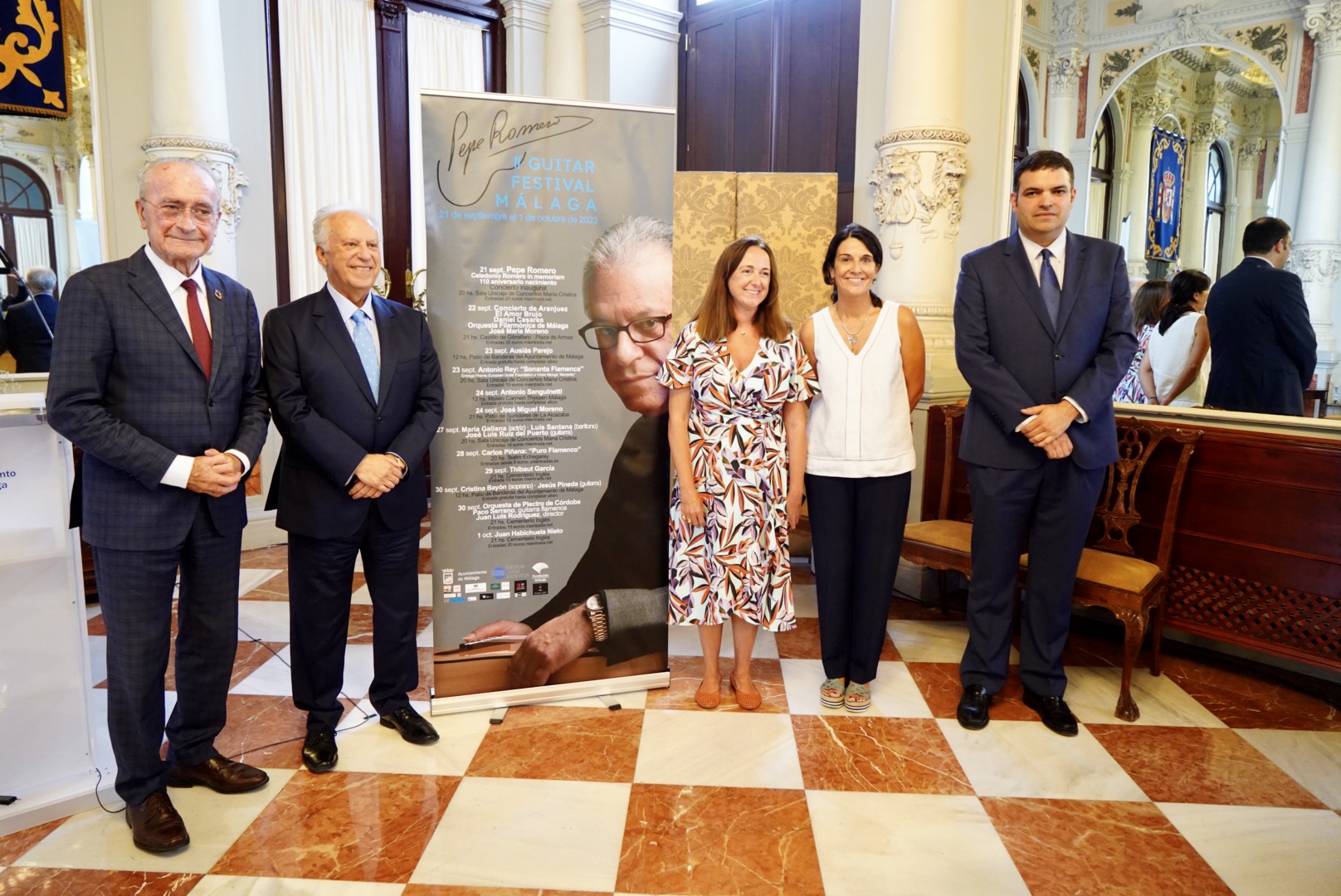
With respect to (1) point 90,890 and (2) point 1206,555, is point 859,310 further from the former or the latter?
(1) point 90,890

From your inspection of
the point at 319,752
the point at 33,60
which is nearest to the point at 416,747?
the point at 319,752

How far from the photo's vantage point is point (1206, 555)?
3301mm

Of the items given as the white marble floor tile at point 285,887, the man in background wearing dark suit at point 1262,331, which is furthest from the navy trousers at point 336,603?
the man in background wearing dark suit at point 1262,331

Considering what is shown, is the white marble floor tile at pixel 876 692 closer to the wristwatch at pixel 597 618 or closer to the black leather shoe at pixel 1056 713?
the black leather shoe at pixel 1056 713

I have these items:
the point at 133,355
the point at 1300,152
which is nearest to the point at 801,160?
the point at 1300,152

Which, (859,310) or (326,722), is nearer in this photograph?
(326,722)

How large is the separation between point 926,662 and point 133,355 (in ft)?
9.25

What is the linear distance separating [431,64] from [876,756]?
201 inches

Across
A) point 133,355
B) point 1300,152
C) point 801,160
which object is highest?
point 801,160

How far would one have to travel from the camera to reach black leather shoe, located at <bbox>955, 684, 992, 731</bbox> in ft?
9.29

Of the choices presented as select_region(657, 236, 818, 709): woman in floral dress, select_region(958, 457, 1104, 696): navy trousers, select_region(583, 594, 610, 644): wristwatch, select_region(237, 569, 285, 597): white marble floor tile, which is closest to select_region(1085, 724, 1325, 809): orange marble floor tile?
select_region(958, 457, 1104, 696): navy trousers

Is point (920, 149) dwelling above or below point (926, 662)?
above

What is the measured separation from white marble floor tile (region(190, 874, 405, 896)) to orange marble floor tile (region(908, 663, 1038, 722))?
182cm

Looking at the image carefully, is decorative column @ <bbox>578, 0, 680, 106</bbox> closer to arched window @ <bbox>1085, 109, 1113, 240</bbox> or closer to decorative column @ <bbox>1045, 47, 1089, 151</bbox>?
decorative column @ <bbox>1045, 47, 1089, 151</bbox>
